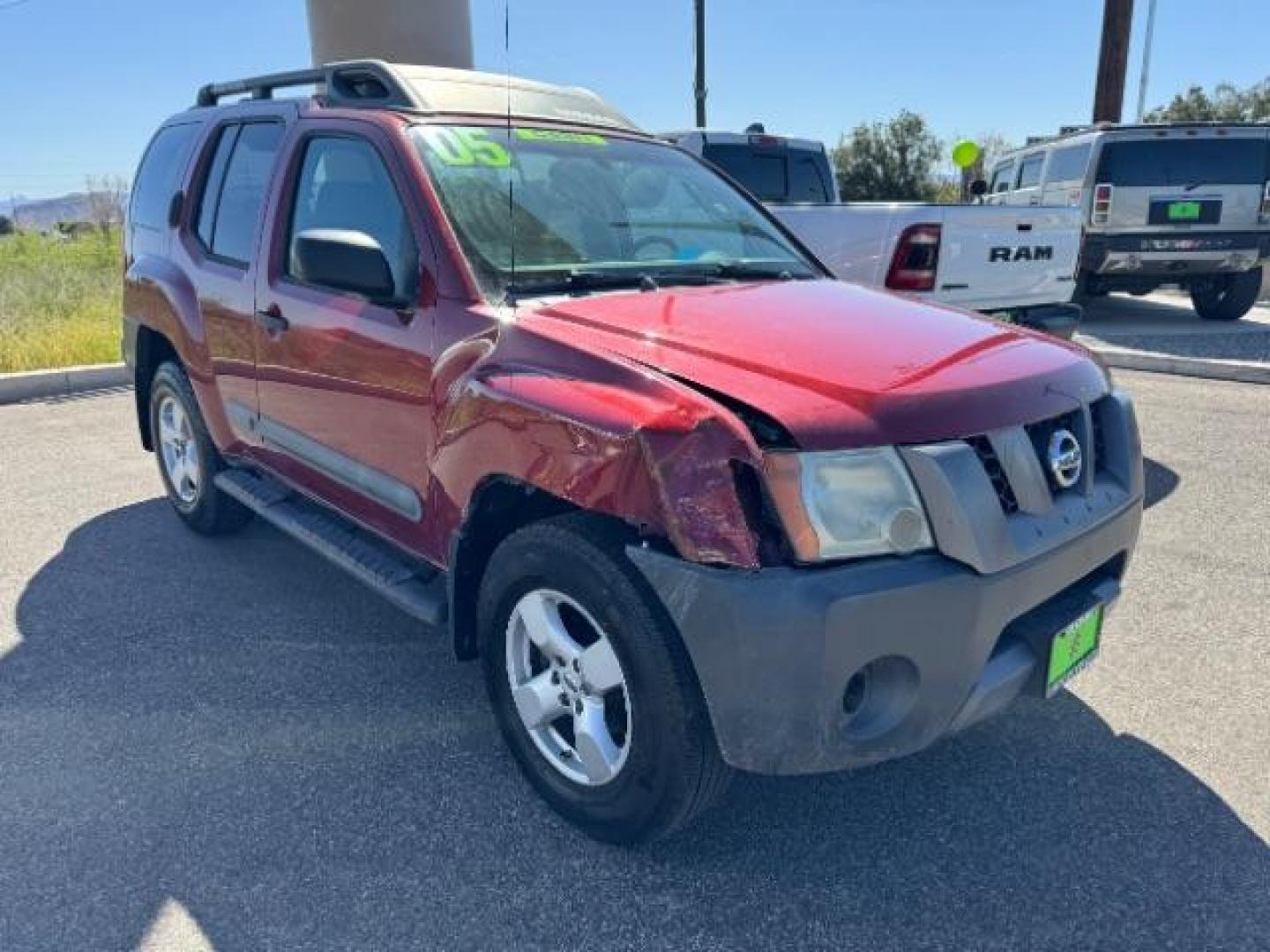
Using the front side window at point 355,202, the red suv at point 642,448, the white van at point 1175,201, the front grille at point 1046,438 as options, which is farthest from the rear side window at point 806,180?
the front grille at point 1046,438

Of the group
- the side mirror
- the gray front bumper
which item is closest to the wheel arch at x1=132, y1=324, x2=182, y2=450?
the side mirror

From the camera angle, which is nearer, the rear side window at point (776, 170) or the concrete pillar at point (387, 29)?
the rear side window at point (776, 170)

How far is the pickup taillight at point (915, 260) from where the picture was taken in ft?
17.4

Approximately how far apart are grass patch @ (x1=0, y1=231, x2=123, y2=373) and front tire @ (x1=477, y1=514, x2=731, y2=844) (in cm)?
470

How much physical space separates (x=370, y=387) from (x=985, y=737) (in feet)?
7.24

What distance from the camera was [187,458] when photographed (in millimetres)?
4719

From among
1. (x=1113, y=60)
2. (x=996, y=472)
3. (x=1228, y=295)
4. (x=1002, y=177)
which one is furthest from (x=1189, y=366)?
(x=1113, y=60)

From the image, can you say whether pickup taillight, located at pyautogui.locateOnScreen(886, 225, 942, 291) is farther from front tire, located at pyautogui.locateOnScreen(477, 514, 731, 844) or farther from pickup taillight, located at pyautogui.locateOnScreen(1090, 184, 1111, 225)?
pickup taillight, located at pyautogui.locateOnScreen(1090, 184, 1111, 225)

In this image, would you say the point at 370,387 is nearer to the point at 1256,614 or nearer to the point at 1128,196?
the point at 1256,614

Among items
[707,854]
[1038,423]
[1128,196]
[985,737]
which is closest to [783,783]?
[707,854]

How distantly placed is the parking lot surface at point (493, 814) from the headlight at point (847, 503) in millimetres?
899

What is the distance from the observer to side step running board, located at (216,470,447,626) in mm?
2988

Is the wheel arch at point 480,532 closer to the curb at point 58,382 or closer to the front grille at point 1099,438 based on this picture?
the front grille at point 1099,438

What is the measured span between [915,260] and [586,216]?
2.78 metres
